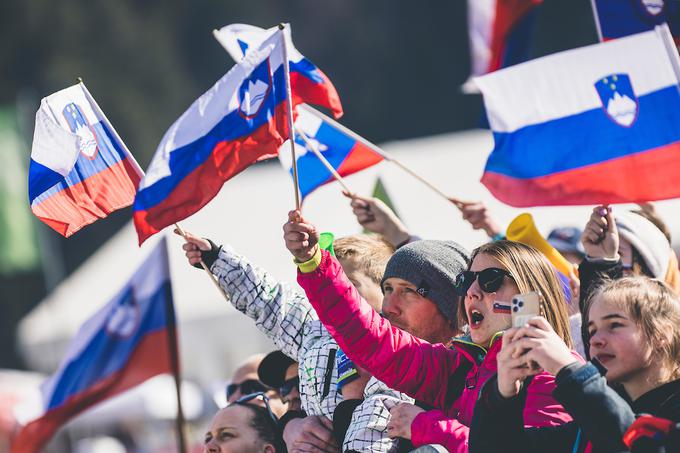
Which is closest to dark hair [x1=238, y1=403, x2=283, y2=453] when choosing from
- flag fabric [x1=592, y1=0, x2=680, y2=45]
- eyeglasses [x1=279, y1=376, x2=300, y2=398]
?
eyeglasses [x1=279, y1=376, x2=300, y2=398]

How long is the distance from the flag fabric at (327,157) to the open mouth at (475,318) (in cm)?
170

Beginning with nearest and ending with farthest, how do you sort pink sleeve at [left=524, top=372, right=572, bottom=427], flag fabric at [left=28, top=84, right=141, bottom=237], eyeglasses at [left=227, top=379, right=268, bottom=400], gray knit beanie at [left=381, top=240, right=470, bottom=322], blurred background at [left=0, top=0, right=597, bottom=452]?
pink sleeve at [left=524, top=372, right=572, bottom=427] → gray knit beanie at [left=381, top=240, right=470, bottom=322] → flag fabric at [left=28, top=84, right=141, bottom=237] → eyeglasses at [left=227, top=379, right=268, bottom=400] → blurred background at [left=0, top=0, right=597, bottom=452]

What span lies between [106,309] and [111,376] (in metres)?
0.28

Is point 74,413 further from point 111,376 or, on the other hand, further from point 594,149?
point 594,149

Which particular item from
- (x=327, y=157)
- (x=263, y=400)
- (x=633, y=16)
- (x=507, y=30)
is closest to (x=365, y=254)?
(x=263, y=400)

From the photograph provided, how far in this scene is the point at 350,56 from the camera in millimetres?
25891

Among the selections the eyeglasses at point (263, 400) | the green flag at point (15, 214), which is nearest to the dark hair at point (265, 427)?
the eyeglasses at point (263, 400)

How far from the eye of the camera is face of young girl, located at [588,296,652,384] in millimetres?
3211

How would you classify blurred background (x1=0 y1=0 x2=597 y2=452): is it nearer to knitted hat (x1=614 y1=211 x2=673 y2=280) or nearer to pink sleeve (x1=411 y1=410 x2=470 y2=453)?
knitted hat (x1=614 y1=211 x2=673 y2=280)

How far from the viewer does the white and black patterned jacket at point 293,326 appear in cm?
412

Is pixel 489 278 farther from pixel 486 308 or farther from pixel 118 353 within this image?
pixel 118 353

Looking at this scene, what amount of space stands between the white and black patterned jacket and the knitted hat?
99 cm

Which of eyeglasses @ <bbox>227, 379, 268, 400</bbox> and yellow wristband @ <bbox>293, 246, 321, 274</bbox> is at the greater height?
yellow wristband @ <bbox>293, 246, 321, 274</bbox>

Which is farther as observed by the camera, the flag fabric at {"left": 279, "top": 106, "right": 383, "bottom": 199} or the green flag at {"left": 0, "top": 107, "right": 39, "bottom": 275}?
the green flag at {"left": 0, "top": 107, "right": 39, "bottom": 275}
